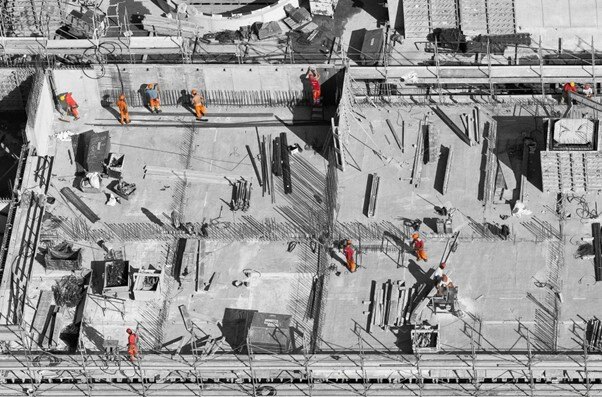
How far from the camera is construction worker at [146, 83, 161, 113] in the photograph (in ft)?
313

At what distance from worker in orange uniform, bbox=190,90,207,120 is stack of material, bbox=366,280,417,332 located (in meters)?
14.2

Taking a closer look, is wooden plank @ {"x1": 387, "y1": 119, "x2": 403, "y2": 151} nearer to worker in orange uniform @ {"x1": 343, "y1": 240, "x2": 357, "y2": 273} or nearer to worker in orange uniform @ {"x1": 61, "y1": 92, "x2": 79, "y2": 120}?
worker in orange uniform @ {"x1": 343, "y1": 240, "x2": 357, "y2": 273}

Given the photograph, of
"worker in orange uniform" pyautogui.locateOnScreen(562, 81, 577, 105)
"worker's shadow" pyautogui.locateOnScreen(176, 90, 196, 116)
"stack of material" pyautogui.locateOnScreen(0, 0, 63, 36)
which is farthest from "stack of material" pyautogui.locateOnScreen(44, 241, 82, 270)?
"worker in orange uniform" pyautogui.locateOnScreen(562, 81, 577, 105)

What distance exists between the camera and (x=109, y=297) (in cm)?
8794

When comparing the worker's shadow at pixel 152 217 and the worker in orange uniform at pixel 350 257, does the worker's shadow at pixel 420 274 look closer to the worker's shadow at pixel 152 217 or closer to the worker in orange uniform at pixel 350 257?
the worker in orange uniform at pixel 350 257

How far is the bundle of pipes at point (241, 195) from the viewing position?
91.0 metres

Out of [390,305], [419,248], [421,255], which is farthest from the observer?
[421,255]

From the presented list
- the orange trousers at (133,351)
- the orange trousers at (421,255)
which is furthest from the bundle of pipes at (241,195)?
the orange trousers at (133,351)

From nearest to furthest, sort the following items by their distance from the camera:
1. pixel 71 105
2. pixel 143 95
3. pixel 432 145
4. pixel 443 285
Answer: pixel 443 285 < pixel 432 145 < pixel 71 105 < pixel 143 95

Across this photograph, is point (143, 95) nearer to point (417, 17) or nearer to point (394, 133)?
point (394, 133)

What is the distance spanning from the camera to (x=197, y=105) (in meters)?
94.9

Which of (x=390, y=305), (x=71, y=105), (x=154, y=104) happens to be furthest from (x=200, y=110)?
(x=390, y=305)

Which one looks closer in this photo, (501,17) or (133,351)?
(133,351)

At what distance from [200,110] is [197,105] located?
370mm
